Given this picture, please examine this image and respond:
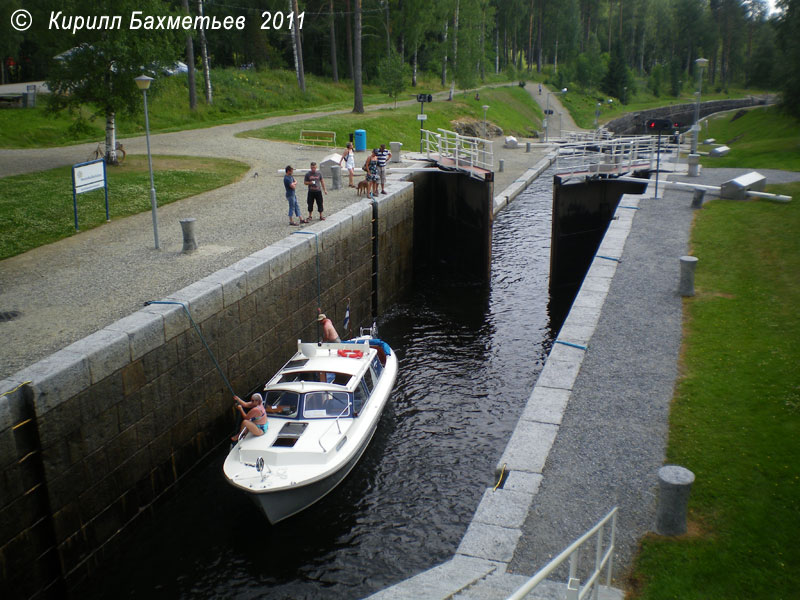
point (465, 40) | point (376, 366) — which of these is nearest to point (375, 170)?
point (376, 366)

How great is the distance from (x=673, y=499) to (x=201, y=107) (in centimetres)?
4251

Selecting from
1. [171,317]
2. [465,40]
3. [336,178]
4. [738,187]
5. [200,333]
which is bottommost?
[200,333]

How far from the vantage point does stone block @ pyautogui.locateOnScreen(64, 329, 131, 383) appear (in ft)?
35.8

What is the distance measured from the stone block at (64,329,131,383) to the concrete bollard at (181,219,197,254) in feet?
18.3

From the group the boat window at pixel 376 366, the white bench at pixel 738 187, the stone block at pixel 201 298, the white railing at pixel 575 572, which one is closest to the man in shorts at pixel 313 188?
the boat window at pixel 376 366

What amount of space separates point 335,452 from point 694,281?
9425 mm

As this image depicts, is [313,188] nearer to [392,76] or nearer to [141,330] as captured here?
[141,330]

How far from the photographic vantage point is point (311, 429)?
1289 cm

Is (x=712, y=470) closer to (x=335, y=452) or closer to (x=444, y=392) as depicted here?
(x=335, y=452)

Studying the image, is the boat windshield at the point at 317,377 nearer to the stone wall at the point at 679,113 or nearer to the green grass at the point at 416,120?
the green grass at the point at 416,120

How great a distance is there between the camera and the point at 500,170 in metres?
44.0

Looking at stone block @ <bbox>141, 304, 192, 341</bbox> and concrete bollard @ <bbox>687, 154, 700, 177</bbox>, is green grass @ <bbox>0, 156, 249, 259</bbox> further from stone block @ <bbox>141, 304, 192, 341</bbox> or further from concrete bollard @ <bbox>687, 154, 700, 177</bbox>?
concrete bollard @ <bbox>687, 154, 700, 177</bbox>

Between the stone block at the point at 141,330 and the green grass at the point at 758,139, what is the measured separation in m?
29.2

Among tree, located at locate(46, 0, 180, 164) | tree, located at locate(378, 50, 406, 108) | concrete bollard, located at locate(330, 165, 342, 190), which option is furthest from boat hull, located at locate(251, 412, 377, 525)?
tree, located at locate(378, 50, 406, 108)
